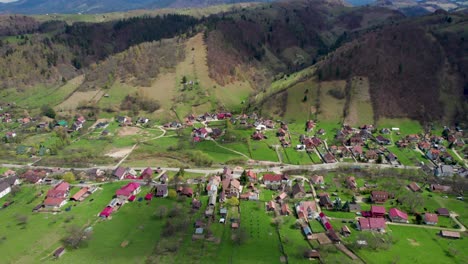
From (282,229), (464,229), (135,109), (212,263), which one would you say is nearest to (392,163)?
(464,229)

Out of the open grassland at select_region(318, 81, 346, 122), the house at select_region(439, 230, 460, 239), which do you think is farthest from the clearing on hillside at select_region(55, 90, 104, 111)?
the house at select_region(439, 230, 460, 239)

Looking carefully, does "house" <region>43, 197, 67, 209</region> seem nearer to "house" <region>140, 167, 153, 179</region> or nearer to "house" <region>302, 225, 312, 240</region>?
"house" <region>140, 167, 153, 179</region>

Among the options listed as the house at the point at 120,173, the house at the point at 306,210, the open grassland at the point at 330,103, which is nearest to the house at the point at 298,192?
the house at the point at 306,210

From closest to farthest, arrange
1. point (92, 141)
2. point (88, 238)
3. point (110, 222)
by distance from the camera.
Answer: point (88, 238) < point (110, 222) < point (92, 141)

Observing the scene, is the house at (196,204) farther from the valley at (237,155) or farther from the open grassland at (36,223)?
the open grassland at (36,223)

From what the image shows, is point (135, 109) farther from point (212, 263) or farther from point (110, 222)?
point (212, 263)

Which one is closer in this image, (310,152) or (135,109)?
(310,152)
